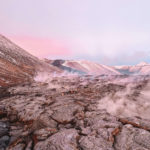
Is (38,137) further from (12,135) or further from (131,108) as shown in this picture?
(131,108)

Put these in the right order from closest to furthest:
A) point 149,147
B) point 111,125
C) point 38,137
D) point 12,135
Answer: point 149,147 → point 38,137 → point 111,125 → point 12,135

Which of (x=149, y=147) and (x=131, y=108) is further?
(x=131, y=108)

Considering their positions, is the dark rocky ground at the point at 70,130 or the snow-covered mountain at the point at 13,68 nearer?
the dark rocky ground at the point at 70,130

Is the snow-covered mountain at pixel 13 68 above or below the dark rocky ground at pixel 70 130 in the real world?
above

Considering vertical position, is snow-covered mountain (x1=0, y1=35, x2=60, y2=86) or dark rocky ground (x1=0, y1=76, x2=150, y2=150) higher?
snow-covered mountain (x1=0, y1=35, x2=60, y2=86)

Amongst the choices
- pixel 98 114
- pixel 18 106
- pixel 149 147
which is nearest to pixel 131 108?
pixel 98 114

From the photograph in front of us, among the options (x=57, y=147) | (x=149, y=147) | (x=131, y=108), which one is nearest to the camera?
(x=149, y=147)

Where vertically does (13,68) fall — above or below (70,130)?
above

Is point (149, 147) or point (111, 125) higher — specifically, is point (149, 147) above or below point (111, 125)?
below

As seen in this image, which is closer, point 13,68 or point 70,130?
point 70,130

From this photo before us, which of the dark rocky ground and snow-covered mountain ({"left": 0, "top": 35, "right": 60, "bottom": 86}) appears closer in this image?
the dark rocky ground

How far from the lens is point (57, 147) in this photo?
780cm

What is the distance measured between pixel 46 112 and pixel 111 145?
8.23 metres

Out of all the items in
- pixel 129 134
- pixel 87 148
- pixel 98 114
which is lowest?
pixel 87 148
